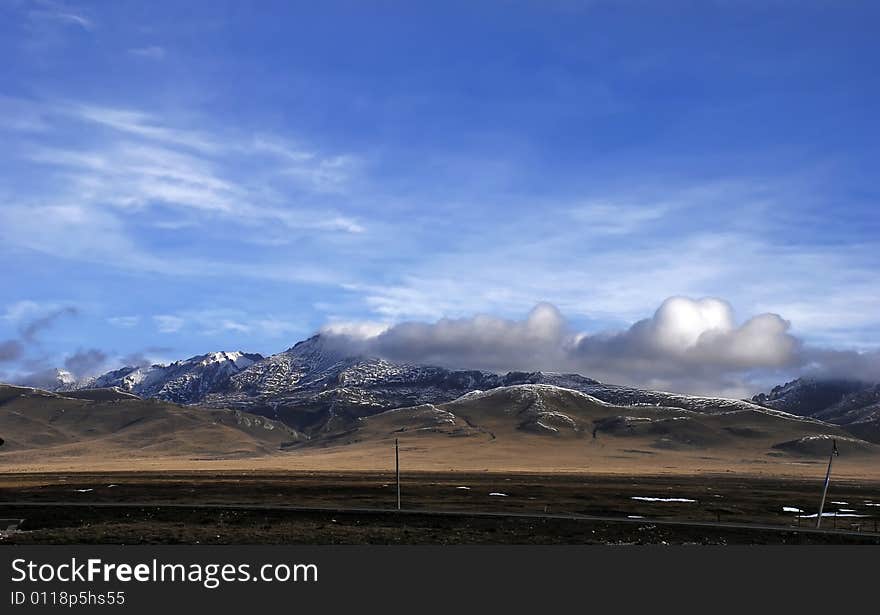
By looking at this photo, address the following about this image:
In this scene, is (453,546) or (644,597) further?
(453,546)

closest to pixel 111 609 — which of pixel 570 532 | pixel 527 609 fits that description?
pixel 527 609

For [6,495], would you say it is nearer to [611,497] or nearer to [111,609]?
[611,497]

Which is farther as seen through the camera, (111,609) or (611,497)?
(611,497)

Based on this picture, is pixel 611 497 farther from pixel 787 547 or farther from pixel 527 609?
pixel 527 609

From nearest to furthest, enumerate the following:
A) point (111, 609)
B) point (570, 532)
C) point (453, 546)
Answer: point (111, 609) → point (453, 546) → point (570, 532)

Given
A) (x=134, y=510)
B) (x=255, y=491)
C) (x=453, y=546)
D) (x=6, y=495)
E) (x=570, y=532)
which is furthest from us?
(x=255, y=491)

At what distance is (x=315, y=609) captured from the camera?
3328 cm

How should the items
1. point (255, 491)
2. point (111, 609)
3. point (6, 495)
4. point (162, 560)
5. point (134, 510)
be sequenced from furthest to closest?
point (255, 491) < point (6, 495) < point (134, 510) < point (162, 560) < point (111, 609)

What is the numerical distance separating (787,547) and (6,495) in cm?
9738

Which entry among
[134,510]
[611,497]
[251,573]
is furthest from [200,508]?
[611,497]

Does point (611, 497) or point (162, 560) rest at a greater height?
point (162, 560)

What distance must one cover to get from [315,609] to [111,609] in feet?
26.3

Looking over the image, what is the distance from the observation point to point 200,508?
258 feet

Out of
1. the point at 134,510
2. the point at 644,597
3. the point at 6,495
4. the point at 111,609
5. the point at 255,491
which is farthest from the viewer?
the point at 255,491
